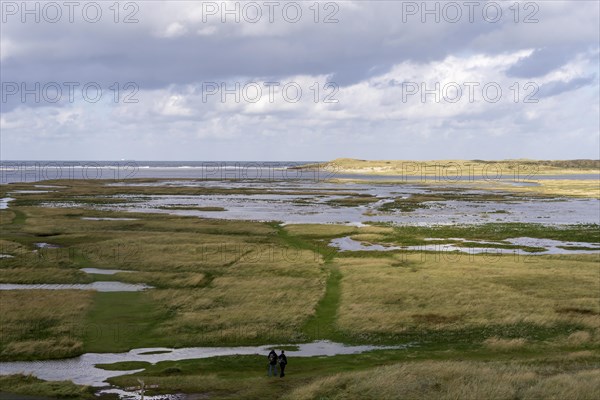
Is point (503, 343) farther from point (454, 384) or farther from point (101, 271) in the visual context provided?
point (101, 271)

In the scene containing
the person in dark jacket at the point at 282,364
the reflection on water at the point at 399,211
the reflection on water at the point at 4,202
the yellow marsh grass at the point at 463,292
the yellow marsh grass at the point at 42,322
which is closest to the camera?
the person in dark jacket at the point at 282,364

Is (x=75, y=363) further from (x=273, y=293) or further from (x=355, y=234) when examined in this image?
(x=355, y=234)

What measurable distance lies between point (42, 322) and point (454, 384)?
A: 27112 millimetres

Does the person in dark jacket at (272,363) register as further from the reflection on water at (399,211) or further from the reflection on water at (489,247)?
the reflection on water at (399,211)

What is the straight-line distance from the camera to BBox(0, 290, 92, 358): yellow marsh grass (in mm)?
32156

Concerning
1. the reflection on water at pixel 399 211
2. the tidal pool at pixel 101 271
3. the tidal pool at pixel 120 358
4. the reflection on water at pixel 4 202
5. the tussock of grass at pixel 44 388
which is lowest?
the tidal pool at pixel 120 358

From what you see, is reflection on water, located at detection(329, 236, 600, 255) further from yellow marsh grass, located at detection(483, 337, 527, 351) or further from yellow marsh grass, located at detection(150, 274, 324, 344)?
yellow marsh grass, located at detection(483, 337, 527, 351)

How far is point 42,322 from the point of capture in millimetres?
36625

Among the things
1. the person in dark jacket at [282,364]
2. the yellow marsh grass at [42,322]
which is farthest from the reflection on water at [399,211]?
the person in dark jacket at [282,364]

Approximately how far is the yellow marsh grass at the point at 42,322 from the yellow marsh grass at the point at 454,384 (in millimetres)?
16029

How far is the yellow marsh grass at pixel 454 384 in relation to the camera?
2445 centimetres

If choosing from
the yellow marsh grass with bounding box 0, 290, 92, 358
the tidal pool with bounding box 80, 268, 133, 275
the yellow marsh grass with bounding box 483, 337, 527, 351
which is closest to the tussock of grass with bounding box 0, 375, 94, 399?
the yellow marsh grass with bounding box 0, 290, 92, 358

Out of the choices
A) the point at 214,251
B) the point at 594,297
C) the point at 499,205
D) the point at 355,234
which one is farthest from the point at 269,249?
the point at 499,205

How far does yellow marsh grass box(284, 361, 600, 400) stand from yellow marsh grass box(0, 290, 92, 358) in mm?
16029
